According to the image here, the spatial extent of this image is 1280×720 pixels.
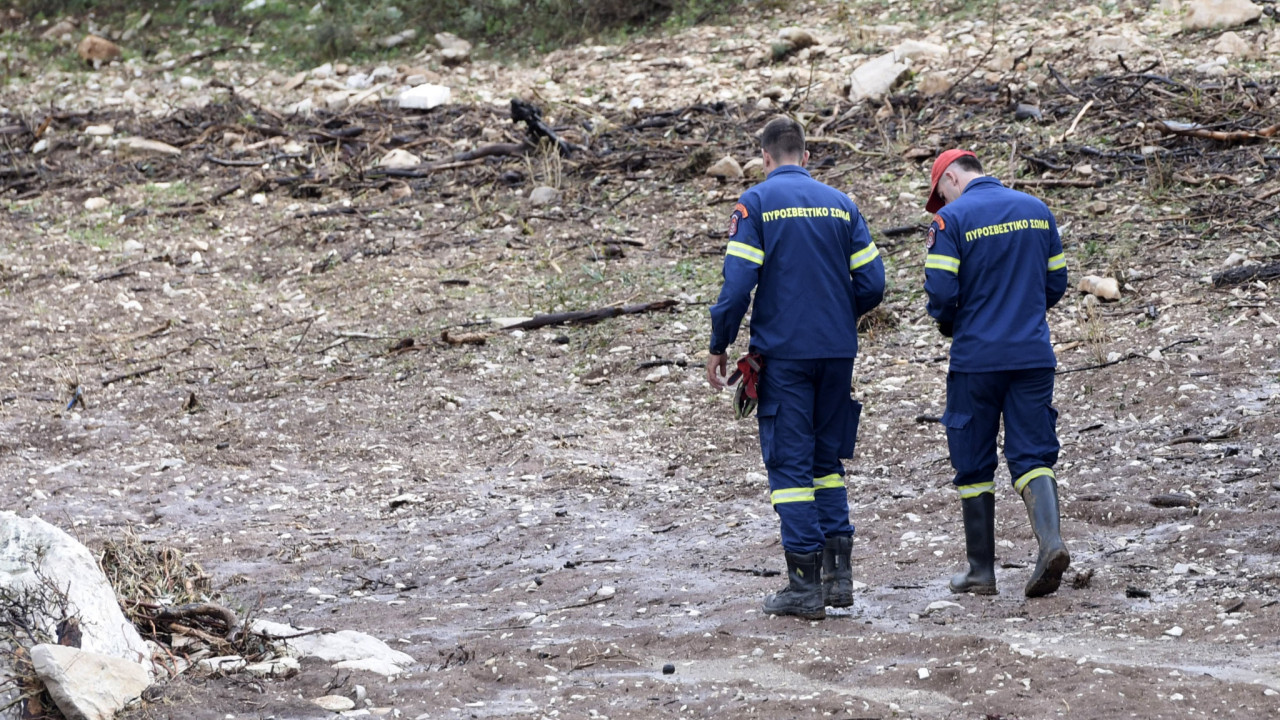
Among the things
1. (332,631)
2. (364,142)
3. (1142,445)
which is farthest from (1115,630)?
(364,142)

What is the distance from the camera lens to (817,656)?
4.01 m

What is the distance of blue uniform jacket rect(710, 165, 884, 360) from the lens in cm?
451

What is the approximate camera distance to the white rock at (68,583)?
3.63m

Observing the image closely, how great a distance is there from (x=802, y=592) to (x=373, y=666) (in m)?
1.53

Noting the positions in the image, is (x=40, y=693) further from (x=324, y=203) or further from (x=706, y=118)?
(x=706, y=118)

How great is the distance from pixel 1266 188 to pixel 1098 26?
3943 mm

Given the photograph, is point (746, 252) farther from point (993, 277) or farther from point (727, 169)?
point (727, 169)

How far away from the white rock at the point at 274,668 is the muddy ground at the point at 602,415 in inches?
3.8

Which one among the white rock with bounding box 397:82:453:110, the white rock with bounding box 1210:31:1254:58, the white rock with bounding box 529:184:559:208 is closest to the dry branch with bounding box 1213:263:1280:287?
the white rock with bounding box 1210:31:1254:58

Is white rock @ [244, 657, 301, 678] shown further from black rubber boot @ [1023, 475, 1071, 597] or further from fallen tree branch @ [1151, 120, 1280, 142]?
fallen tree branch @ [1151, 120, 1280, 142]

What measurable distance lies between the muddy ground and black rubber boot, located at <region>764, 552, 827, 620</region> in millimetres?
75

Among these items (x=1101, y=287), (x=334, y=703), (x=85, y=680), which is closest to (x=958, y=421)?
(x=334, y=703)

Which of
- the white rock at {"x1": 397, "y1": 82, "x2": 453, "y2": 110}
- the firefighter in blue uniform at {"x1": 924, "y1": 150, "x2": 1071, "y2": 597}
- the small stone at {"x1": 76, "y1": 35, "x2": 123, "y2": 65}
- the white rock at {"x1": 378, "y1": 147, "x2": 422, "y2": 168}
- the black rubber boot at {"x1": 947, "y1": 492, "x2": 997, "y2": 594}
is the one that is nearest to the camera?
the firefighter in blue uniform at {"x1": 924, "y1": 150, "x2": 1071, "y2": 597}

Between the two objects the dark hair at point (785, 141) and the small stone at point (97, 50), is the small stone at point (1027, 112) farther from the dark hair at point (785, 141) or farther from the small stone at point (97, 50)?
the small stone at point (97, 50)
